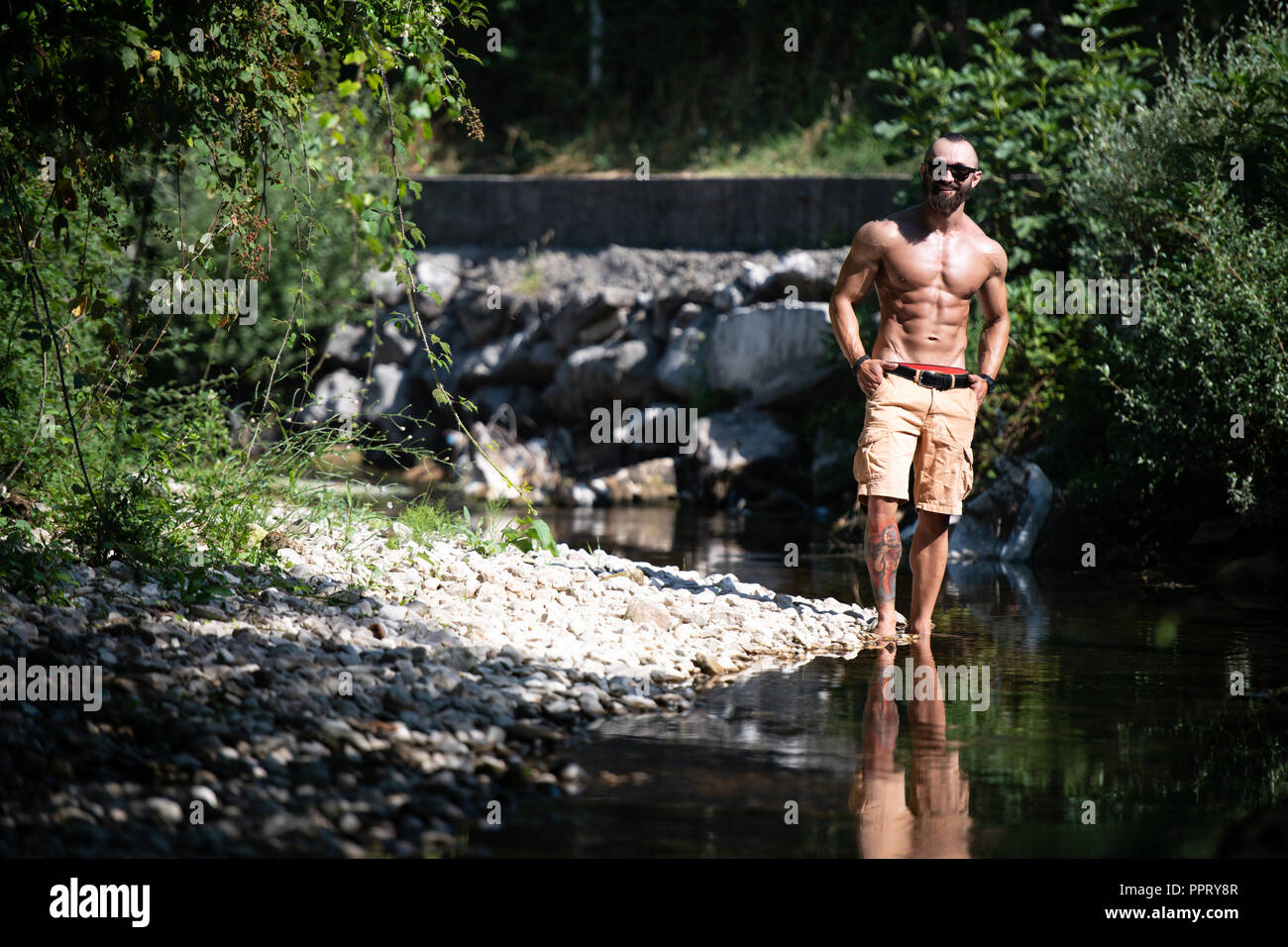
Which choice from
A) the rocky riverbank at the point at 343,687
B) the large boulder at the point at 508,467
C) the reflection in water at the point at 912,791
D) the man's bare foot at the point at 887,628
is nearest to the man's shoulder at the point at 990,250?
the man's bare foot at the point at 887,628

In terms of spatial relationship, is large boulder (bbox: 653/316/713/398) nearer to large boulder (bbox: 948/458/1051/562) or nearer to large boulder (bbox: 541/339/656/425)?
large boulder (bbox: 541/339/656/425)

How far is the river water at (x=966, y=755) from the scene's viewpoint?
3592mm

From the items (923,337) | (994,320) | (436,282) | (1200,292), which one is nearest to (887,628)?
(923,337)

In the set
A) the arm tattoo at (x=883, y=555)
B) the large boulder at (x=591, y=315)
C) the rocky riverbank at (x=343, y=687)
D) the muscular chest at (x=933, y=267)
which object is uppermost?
the large boulder at (x=591, y=315)

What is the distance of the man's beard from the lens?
6.06 meters

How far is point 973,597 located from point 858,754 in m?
3.80

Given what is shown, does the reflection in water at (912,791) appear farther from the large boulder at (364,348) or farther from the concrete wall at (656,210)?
the large boulder at (364,348)

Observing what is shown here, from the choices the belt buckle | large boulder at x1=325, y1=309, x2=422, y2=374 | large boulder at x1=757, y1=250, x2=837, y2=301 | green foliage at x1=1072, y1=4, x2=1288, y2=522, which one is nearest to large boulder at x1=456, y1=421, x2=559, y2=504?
large boulder at x1=325, y1=309, x2=422, y2=374

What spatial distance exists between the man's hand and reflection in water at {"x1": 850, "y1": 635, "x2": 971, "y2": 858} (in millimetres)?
1633

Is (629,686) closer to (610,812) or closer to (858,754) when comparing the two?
(858,754)

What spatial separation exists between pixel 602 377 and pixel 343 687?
1074 cm

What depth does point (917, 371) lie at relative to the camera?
6.24 m

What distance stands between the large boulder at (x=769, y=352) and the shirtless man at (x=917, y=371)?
6.61 m

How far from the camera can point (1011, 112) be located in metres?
11.6
